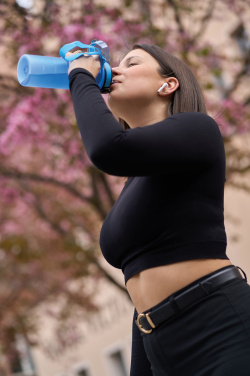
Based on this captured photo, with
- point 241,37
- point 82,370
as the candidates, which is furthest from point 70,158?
point 82,370

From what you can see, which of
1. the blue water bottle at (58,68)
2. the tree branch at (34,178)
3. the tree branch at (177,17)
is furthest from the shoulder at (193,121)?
the tree branch at (177,17)

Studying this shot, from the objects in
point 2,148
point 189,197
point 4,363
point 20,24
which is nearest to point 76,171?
point 2,148

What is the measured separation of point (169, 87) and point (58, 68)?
374mm

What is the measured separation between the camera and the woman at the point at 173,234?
6.12 ft

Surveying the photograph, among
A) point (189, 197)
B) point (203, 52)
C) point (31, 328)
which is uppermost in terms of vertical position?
point (189, 197)

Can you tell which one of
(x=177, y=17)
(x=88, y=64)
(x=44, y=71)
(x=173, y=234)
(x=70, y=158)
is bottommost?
(x=70, y=158)

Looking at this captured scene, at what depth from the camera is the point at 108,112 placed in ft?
6.30

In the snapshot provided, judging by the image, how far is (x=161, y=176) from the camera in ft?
6.52

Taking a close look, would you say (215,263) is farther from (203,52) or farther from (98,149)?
(203,52)

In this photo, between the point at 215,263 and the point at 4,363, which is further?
the point at 4,363

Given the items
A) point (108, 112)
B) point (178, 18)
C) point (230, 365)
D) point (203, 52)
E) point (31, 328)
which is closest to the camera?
point (230, 365)

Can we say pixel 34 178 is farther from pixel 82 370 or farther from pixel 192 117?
pixel 82 370

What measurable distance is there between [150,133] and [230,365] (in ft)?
2.21

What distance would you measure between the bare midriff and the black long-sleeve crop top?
19mm
